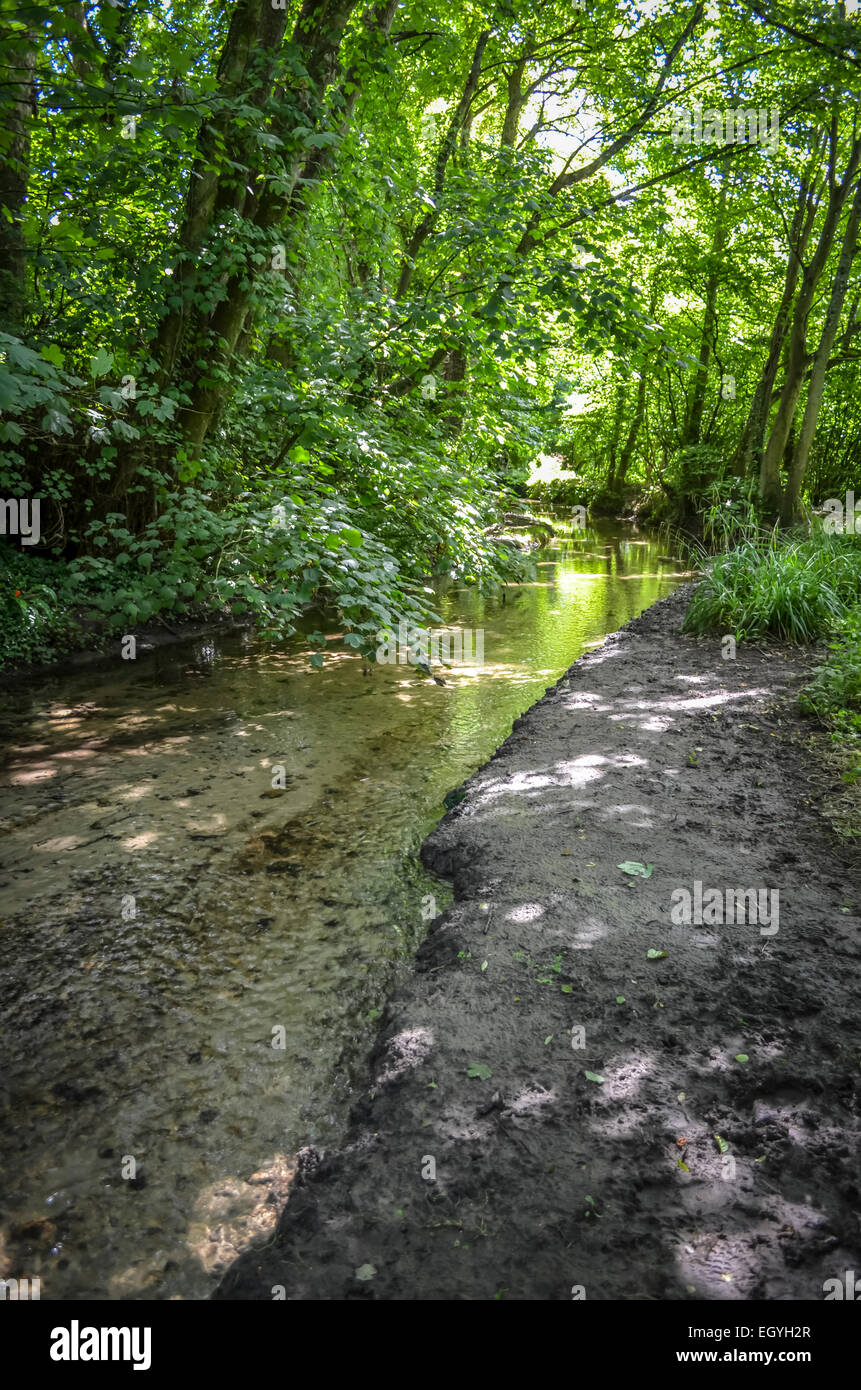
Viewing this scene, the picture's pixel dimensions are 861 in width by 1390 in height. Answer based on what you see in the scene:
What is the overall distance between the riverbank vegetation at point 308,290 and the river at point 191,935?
1.14 m

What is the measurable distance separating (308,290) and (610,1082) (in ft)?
27.5

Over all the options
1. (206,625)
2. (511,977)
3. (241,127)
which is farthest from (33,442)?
(511,977)

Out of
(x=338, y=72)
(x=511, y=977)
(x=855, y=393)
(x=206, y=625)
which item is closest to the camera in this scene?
(x=511, y=977)

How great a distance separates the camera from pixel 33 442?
24.6 ft

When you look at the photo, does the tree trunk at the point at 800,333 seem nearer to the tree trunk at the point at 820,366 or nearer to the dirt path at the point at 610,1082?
the tree trunk at the point at 820,366

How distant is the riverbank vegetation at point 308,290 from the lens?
15.3 ft

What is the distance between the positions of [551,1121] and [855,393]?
20831 mm

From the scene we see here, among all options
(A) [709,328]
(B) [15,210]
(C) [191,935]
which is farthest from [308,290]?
(A) [709,328]

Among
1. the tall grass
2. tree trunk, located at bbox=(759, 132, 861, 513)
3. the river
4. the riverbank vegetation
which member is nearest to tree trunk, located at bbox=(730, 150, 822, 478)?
tree trunk, located at bbox=(759, 132, 861, 513)

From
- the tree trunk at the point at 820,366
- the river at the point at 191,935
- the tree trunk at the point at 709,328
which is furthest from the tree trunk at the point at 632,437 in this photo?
the river at the point at 191,935

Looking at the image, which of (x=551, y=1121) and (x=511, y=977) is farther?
(x=511, y=977)

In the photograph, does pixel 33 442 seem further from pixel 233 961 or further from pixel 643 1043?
pixel 643 1043

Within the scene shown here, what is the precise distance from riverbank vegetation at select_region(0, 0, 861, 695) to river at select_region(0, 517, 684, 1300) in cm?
114
